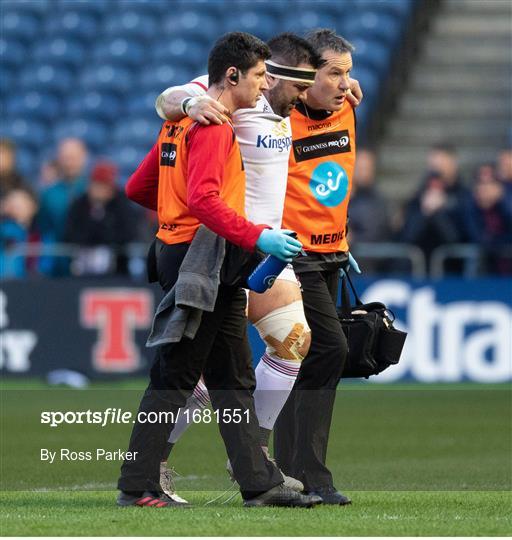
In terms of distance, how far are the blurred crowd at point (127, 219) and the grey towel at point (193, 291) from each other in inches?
335

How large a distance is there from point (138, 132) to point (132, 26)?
2784 mm

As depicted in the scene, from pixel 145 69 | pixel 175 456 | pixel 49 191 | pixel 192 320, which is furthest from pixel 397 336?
pixel 145 69

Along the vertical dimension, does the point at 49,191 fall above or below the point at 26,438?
above

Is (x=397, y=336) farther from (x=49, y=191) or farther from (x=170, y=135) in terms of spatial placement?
(x=49, y=191)

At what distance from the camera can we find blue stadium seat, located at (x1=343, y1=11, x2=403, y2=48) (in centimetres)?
2056

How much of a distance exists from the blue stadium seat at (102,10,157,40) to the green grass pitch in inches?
342

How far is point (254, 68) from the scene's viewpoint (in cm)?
652

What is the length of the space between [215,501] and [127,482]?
626mm

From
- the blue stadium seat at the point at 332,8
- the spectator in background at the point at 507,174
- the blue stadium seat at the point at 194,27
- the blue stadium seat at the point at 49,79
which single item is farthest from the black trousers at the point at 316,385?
the blue stadium seat at the point at 49,79

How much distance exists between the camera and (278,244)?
Answer: 6.24 meters

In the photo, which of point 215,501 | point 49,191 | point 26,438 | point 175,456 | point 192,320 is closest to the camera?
point 192,320

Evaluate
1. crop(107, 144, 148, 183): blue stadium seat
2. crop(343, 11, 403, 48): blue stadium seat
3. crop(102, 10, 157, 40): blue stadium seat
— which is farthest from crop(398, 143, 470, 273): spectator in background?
crop(102, 10, 157, 40): blue stadium seat

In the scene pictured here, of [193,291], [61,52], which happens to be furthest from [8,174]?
[193,291]

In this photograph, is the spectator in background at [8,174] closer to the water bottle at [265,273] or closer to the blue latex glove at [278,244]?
the water bottle at [265,273]
